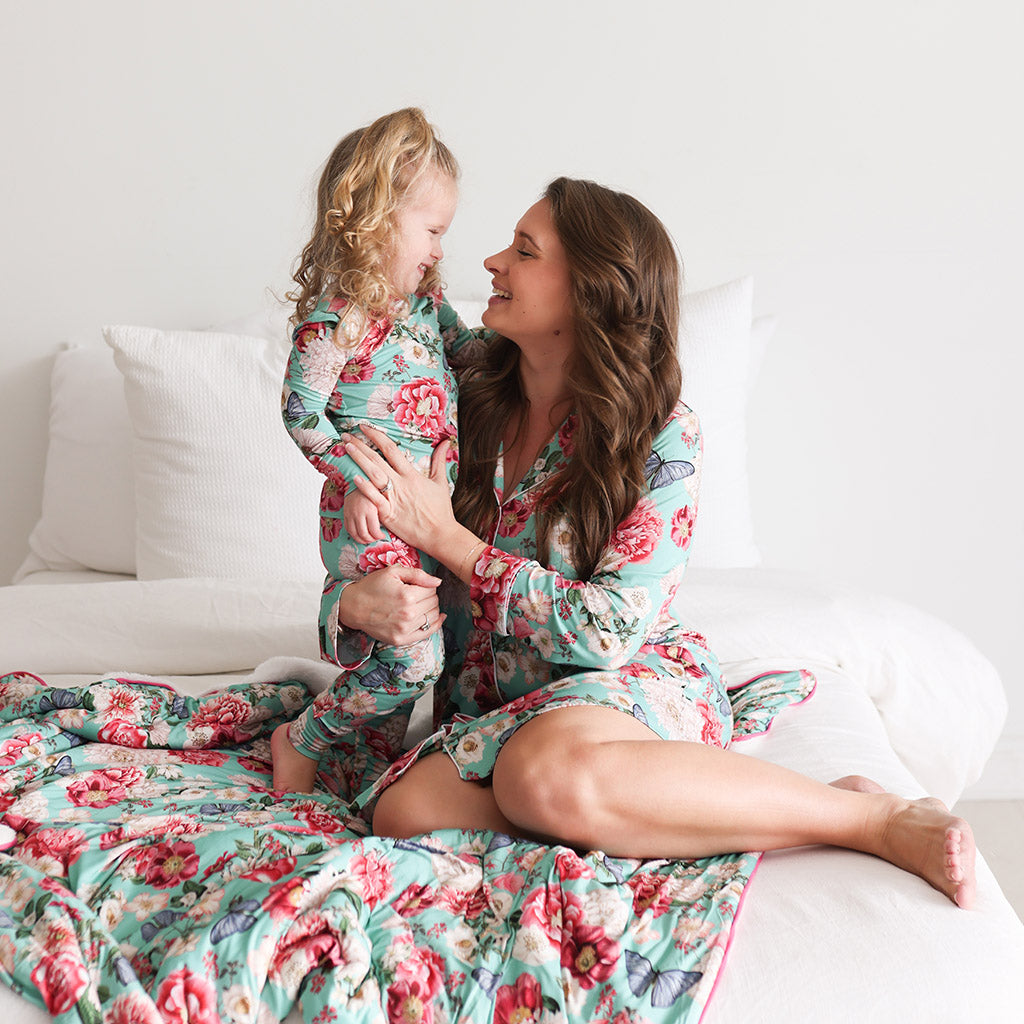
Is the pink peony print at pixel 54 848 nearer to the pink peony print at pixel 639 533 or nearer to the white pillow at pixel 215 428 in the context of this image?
the pink peony print at pixel 639 533

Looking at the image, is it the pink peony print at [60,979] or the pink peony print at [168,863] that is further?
the pink peony print at [168,863]

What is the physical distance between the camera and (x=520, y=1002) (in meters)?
1.06

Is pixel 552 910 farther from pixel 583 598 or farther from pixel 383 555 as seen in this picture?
pixel 383 555

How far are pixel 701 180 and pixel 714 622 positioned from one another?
4.06 ft

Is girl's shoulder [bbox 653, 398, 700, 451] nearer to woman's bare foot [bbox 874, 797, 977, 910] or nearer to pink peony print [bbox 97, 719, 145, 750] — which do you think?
woman's bare foot [bbox 874, 797, 977, 910]

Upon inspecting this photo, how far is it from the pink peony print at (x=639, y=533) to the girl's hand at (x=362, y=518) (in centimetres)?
32

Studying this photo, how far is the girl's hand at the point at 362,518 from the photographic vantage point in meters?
1.54

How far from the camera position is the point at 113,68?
8.87 ft

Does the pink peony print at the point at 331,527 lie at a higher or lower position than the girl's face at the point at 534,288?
lower

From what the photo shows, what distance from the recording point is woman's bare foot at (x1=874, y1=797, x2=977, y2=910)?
47.0 inches

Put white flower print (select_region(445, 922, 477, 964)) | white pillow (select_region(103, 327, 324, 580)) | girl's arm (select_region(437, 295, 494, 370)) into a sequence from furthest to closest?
white pillow (select_region(103, 327, 324, 580)) → girl's arm (select_region(437, 295, 494, 370)) → white flower print (select_region(445, 922, 477, 964))

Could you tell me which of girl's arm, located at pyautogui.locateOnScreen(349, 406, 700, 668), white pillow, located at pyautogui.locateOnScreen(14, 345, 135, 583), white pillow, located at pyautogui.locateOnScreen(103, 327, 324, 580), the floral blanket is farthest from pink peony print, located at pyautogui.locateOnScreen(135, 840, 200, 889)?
white pillow, located at pyautogui.locateOnScreen(14, 345, 135, 583)

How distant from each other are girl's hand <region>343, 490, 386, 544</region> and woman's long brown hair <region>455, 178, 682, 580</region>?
193 mm

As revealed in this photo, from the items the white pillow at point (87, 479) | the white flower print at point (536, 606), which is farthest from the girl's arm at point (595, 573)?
the white pillow at point (87, 479)
